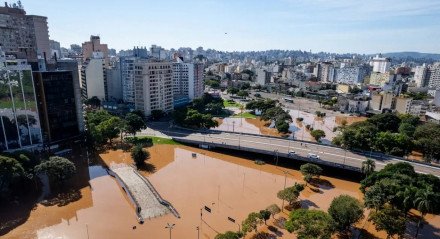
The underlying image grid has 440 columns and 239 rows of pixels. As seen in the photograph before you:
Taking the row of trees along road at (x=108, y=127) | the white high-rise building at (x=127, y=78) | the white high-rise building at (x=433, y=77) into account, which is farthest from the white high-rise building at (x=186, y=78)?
the white high-rise building at (x=433, y=77)

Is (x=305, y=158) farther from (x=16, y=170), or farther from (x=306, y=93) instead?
(x=306, y=93)

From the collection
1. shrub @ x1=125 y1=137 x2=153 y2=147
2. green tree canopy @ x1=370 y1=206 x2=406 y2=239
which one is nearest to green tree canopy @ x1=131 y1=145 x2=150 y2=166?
shrub @ x1=125 y1=137 x2=153 y2=147

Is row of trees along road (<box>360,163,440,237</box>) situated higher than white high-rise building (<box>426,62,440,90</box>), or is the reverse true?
white high-rise building (<box>426,62,440,90</box>)

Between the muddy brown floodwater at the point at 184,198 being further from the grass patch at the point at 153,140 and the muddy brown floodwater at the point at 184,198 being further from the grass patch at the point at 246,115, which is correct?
the grass patch at the point at 246,115

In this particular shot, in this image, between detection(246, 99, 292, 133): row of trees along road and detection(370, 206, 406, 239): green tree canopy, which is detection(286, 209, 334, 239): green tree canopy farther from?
detection(246, 99, 292, 133): row of trees along road

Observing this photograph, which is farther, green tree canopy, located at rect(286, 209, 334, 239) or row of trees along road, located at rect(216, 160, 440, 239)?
row of trees along road, located at rect(216, 160, 440, 239)

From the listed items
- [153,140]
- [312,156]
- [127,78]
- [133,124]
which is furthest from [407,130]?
[127,78]

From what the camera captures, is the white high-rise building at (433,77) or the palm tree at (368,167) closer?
the palm tree at (368,167)

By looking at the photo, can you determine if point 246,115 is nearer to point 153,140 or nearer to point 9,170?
point 153,140
